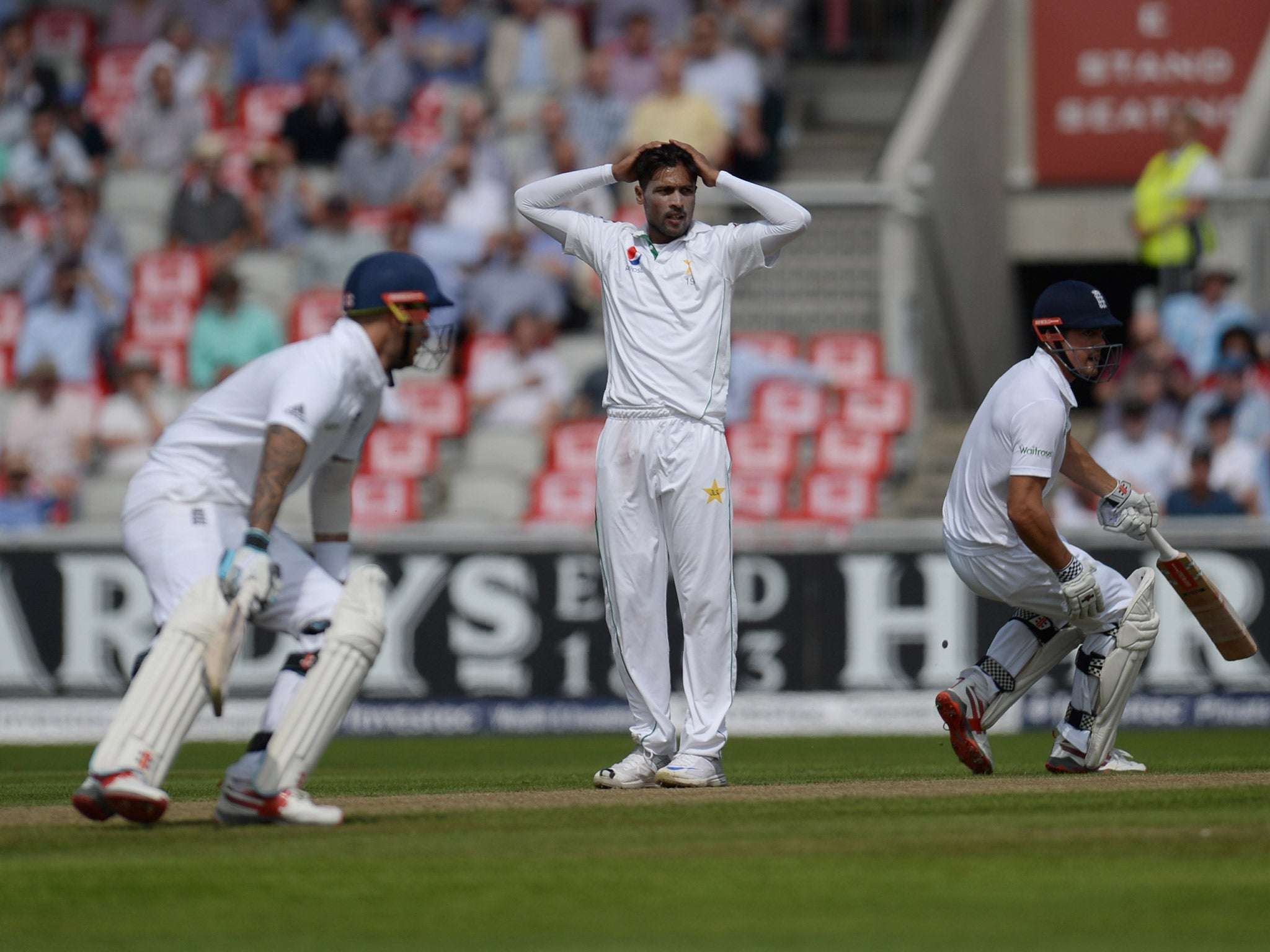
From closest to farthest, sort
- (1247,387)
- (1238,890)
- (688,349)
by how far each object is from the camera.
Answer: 1. (1238,890)
2. (688,349)
3. (1247,387)

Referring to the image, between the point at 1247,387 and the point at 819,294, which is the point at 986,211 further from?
the point at 1247,387

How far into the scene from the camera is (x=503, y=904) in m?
4.77

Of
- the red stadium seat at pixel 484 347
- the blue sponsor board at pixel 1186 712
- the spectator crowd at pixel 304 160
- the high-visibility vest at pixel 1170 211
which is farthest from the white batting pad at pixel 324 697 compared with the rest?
the high-visibility vest at pixel 1170 211

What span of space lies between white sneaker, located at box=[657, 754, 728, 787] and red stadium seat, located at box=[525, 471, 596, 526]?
7103 mm

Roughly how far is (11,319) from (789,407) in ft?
23.0

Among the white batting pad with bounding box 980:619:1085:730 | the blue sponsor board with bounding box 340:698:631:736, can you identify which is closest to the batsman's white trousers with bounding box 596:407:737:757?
the white batting pad with bounding box 980:619:1085:730

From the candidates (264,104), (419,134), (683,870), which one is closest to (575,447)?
(419,134)

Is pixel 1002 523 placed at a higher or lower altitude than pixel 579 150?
lower

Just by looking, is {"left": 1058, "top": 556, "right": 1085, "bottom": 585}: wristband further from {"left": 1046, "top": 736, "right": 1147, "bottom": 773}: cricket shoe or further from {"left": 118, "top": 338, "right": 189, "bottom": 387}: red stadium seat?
{"left": 118, "top": 338, "right": 189, "bottom": 387}: red stadium seat

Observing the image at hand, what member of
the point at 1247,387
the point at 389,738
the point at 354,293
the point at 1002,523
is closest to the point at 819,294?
the point at 1247,387

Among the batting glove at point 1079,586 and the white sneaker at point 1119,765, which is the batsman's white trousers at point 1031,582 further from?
the white sneaker at point 1119,765

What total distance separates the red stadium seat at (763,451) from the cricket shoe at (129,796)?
9.01 meters

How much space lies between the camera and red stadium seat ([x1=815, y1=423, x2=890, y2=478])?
48.6 feet

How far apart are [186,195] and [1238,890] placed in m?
14.0
